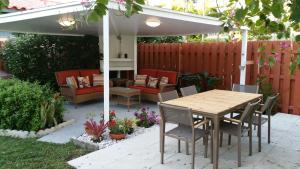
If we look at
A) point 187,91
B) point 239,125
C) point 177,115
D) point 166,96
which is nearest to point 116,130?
point 166,96

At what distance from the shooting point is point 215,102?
14.4 ft

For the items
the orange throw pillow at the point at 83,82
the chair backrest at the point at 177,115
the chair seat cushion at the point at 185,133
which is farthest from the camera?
the orange throw pillow at the point at 83,82

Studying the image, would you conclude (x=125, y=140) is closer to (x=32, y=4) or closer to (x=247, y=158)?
(x=247, y=158)

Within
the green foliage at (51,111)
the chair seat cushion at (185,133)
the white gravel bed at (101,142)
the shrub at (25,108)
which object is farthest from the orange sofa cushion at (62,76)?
the chair seat cushion at (185,133)

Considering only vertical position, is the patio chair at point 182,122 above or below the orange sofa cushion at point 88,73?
below

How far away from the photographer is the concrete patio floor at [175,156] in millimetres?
3992

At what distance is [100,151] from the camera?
4.55 meters

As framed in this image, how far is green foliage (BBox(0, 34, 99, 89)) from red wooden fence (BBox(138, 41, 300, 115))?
2.50 metres

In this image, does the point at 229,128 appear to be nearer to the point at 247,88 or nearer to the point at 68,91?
the point at 247,88

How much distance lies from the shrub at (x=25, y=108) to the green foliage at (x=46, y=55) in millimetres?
3577

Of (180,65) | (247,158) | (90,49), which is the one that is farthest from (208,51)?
(247,158)

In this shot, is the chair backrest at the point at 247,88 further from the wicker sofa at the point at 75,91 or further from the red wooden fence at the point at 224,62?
the wicker sofa at the point at 75,91

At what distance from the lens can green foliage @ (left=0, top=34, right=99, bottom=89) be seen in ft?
30.9

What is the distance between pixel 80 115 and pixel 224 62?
4742 mm
